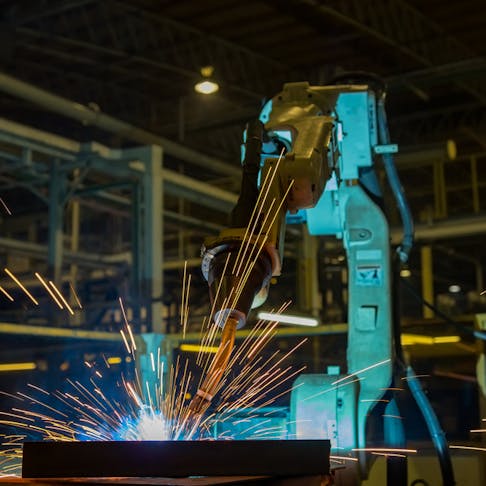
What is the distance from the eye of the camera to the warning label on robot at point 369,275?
316 centimetres

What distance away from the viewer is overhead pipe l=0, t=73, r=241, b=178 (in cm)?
628

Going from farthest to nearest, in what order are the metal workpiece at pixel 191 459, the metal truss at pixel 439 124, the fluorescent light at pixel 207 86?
the metal truss at pixel 439 124, the fluorescent light at pixel 207 86, the metal workpiece at pixel 191 459

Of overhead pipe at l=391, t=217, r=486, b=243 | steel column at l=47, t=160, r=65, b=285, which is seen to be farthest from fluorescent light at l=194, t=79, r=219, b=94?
overhead pipe at l=391, t=217, r=486, b=243

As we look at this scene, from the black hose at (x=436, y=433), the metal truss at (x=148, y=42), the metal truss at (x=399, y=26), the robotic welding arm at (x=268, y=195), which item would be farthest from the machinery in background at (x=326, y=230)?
the metal truss at (x=148, y=42)

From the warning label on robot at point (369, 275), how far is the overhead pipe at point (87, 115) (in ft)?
12.8

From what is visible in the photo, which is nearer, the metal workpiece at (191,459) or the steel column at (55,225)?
the metal workpiece at (191,459)

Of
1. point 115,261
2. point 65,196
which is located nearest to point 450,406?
point 65,196

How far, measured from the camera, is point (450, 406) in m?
5.82

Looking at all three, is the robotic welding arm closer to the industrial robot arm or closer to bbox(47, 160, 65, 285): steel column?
the industrial robot arm

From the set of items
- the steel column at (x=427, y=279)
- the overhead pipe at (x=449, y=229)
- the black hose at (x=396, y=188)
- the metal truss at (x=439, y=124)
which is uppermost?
the metal truss at (x=439, y=124)

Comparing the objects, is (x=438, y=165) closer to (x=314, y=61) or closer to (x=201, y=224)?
(x=314, y=61)

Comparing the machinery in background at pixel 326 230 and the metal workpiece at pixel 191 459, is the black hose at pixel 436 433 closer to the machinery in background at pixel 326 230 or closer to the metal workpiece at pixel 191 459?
the machinery in background at pixel 326 230

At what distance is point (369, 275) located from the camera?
3.17m

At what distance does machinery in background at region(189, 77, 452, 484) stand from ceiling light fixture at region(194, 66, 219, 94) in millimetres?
4478
